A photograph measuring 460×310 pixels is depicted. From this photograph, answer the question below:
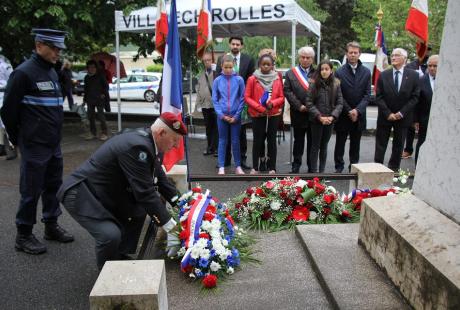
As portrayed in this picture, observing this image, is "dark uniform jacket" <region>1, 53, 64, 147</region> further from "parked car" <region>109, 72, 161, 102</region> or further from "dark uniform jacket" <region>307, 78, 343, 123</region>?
"parked car" <region>109, 72, 161, 102</region>

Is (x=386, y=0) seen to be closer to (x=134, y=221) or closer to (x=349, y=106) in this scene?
(x=349, y=106)

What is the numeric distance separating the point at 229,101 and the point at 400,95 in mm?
2513

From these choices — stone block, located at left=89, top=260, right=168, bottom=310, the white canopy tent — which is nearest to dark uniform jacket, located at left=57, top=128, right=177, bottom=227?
stone block, located at left=89, top=260, right=168, bottom=310

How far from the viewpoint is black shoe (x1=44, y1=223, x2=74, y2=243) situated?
4523mm

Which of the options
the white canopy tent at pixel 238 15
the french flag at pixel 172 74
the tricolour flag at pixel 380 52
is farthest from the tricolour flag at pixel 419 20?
the tricolour flag at pixel 380 52

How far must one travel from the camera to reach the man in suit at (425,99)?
7203 mm

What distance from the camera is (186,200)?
395 centimetres

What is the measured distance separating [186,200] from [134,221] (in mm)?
482

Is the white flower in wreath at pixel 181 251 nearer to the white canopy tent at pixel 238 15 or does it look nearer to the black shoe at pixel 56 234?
the black shoe at pixel 56 234

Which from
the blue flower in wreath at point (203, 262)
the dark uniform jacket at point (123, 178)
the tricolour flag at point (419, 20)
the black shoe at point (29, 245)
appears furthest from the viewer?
the tricolour flag at point (419, 20)

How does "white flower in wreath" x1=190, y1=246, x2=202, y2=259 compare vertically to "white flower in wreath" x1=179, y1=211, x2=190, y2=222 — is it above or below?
below

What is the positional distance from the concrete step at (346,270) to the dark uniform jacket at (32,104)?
8.12 feet

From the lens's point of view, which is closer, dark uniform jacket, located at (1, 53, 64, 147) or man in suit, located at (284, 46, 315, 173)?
dark uniform jacket, located at (1, 53, 64, 147)

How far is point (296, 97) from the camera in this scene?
6.57 metres
